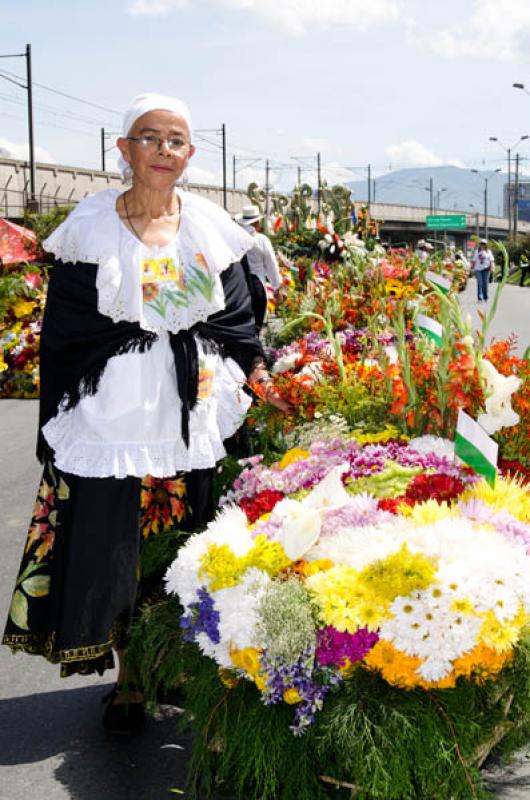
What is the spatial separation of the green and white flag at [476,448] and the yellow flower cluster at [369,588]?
0.47 m

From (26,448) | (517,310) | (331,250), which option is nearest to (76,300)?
(26,448)

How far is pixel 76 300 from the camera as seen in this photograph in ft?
10.8

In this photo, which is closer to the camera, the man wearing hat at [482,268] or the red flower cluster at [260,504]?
the red flower cluster at [260,504]

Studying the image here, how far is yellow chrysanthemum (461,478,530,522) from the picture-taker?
9.55 ft

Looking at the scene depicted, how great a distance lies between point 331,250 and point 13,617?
7043 millimetres

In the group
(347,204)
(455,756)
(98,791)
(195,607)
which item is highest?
(347,204)

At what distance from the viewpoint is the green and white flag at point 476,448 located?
115 inches

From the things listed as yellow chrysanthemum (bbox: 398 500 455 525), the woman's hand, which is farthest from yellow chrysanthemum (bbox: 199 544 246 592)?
the woman's hand

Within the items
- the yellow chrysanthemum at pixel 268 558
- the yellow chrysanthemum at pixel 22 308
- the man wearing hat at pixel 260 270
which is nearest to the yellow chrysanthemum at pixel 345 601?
the yellow chrysanthemum at pixel 268 558

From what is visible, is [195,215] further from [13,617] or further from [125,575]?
[13,617]

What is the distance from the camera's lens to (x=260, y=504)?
3.16 meters

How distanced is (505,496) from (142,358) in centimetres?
117

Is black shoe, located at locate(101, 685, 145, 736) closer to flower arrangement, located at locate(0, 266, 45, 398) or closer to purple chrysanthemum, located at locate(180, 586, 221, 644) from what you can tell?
purple chrysanthemum, located at locate(180, 586, 221, 644)

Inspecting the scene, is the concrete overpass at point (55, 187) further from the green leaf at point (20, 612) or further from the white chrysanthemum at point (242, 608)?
the white chrysanthemum at point (242, 608)
